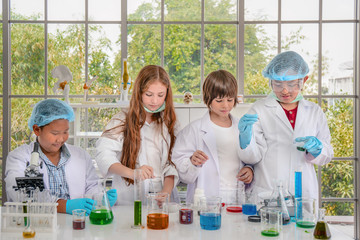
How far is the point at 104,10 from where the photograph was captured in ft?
14.8

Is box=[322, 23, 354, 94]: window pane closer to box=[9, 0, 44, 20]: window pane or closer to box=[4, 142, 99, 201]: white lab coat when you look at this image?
box=[4, 142, 99, 201]: white lab coat

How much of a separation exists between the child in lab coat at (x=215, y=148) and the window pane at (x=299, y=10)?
7.73 ft

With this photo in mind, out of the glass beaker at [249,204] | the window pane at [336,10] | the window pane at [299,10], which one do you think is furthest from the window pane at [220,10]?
the glass beaker at [249,204]

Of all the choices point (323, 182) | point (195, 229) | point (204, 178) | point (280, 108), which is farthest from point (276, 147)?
point (323, 182)

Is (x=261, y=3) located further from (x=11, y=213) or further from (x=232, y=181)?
(x=11, y=213)

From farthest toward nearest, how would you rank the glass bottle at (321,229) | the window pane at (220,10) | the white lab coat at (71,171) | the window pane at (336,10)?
the window pane at (220,10) → the window pane at (336,10) → the white lab coat at (71,171) → the glass bottle at (321,229)

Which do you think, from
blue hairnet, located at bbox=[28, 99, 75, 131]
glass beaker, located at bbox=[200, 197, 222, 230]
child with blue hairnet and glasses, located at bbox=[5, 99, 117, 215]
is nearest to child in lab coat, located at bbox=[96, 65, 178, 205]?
child with blue hairnet and glasses, located at bbox=[5, 99, 117, 215]

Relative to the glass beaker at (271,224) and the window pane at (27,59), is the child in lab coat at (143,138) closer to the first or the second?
the glass beaker at (271,224)

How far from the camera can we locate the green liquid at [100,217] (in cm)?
175

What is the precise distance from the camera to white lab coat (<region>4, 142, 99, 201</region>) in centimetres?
212

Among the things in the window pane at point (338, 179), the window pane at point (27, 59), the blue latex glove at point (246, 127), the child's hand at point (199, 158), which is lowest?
the window pane at point (338, 179)

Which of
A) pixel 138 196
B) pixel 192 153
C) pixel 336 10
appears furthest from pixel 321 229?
pixel 336 10

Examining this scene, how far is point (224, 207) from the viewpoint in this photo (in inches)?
82.7

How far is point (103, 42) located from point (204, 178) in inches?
103
